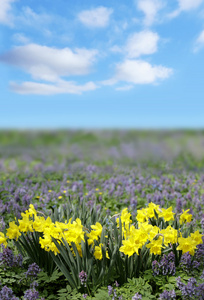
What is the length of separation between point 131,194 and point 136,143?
128 inches

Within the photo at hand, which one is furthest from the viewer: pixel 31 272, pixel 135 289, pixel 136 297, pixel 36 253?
pixel 36 253

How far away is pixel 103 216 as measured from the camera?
3480 mm

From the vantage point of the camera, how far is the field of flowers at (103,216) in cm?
205

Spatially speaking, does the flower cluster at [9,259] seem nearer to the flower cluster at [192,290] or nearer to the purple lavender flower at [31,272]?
the purple lavender flower at [31,272]

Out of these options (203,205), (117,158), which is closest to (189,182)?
(203,205)

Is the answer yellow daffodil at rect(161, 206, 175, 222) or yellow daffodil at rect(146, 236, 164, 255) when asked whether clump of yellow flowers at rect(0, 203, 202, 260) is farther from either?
yellow daffodil at rect(161, 206, 175, 222)

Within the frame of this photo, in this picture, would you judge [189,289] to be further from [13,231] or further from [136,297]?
[13,231]

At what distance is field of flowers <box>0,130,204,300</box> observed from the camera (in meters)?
2.05

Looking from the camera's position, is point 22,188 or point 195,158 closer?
point 22,188

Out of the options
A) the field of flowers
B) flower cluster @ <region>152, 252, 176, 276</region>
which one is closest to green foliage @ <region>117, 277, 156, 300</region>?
the field of flowers

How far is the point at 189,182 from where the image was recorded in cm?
482

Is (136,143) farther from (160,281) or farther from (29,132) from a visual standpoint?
(160,281)

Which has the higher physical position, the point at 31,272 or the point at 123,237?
the point at 123,237

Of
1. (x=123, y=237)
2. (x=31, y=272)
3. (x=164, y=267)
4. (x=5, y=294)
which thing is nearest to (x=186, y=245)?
(x=164, y=267)
